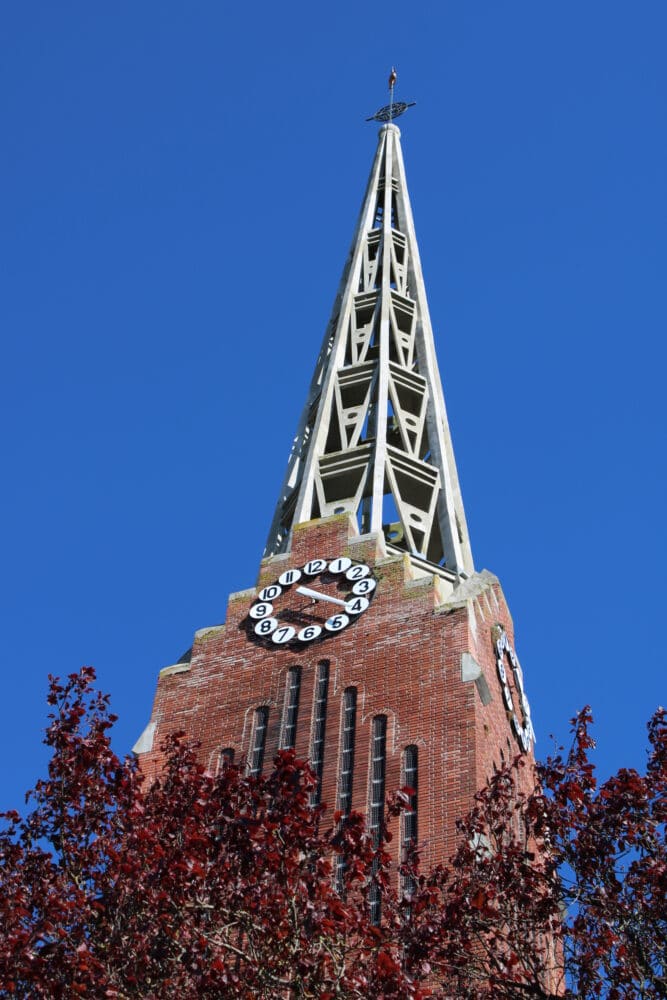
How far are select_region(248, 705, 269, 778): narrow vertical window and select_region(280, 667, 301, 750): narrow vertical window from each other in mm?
455

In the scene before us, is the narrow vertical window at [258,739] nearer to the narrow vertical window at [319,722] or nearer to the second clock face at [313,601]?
the narrow vertical window at [319,722]

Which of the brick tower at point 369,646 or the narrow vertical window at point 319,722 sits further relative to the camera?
the narrow vertical window at point 319,722

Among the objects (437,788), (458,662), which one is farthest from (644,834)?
(458,662)

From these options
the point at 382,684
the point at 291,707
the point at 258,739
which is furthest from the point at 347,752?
the point at 258,739

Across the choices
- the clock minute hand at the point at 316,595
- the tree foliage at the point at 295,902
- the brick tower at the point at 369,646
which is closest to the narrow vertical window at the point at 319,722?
the brick tower at the point at 369,646

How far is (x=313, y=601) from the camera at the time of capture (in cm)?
3525

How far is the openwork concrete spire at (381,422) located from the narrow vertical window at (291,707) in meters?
4.93

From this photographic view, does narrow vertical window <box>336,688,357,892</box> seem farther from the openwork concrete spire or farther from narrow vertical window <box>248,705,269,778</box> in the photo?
the openwork concrete spire

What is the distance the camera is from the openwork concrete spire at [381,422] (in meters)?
41.2

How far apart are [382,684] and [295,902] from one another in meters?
16.4

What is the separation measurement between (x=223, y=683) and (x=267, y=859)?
17691mm

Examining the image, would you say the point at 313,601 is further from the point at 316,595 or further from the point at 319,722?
the point at 319,722

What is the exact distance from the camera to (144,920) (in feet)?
54.9

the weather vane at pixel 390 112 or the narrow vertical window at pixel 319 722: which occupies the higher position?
the weather vane at pixel 390 112
